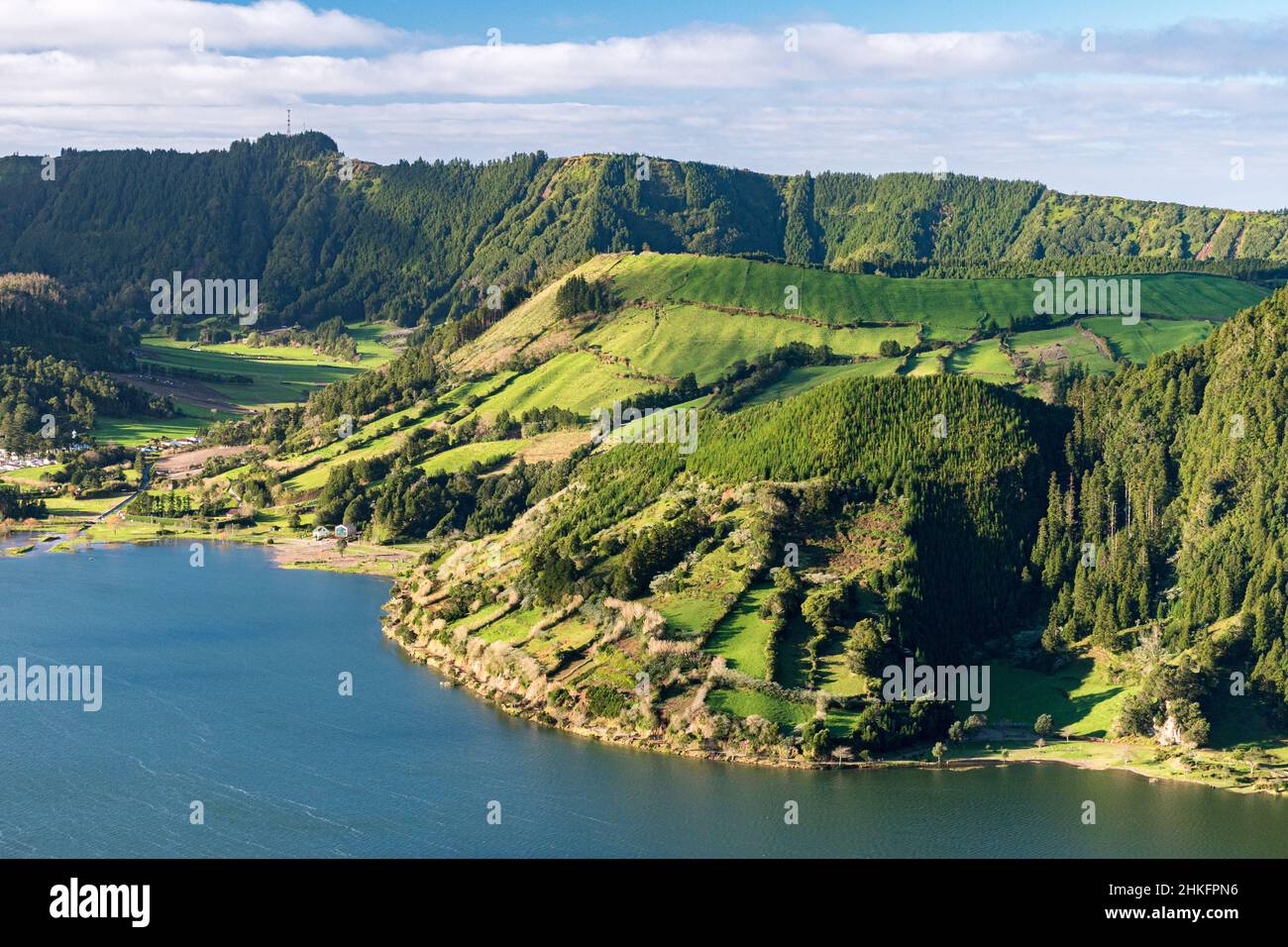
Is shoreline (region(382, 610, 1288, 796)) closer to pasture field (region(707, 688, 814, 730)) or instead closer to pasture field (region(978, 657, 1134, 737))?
pasture field (region(707, 688, 814, 730))

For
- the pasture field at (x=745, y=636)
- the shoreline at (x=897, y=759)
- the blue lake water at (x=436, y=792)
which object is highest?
the pasture field at (x=745, y=636)

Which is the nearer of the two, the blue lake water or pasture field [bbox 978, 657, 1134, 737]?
the blue lake water

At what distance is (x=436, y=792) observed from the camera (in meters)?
105

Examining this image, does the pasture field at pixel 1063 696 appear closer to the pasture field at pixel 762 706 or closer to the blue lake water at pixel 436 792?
the blue lake water at pixel 436 792

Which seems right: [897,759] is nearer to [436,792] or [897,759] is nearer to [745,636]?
[745,636]

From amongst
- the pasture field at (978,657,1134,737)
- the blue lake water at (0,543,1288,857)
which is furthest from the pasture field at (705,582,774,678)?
the pasture field at (978,657,1134,737)

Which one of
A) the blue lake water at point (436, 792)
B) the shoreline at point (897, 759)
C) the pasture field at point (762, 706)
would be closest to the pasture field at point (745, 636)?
the pasture field at point (762, 706)

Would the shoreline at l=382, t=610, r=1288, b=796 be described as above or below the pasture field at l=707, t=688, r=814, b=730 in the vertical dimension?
below

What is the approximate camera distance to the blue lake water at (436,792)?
96625 millimetres

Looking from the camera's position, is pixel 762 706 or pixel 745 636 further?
pixel 745 636

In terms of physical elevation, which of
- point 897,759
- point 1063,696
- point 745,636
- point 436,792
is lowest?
point 436,792

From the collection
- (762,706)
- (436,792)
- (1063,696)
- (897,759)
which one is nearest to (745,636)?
(762,706)

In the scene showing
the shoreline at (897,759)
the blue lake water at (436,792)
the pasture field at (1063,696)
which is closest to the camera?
the blue lake water at (436,792)

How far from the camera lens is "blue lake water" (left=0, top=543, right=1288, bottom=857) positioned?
96625 mm
